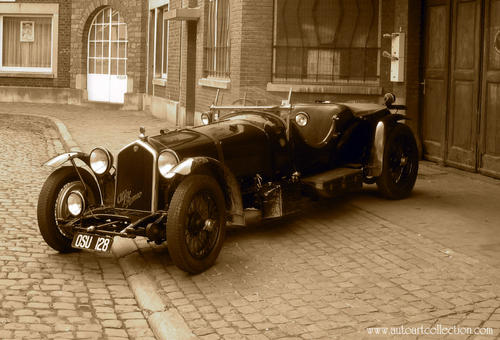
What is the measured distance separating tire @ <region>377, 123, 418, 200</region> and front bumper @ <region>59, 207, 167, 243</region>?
3.31m

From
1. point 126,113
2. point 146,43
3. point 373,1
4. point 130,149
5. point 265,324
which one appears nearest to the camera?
point 265,324

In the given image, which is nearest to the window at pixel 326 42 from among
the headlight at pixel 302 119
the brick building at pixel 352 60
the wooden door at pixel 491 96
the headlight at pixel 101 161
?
the brick building at pixel 352 60

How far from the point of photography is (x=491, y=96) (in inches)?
428

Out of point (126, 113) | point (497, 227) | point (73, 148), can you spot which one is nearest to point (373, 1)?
point (73, 148)

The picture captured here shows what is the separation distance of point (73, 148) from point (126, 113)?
943 centimetres

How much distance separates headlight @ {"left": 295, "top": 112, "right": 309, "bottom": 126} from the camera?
8.23 meters

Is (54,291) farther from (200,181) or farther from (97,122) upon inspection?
(97,122)

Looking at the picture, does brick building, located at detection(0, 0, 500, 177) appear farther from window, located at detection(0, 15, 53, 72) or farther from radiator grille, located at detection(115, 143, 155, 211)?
window, located at detection(0, 15, 53, 72)

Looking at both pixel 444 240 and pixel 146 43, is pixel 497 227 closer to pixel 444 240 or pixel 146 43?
pixel 444 240

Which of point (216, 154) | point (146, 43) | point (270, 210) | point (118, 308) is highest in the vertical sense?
point (146, 43)

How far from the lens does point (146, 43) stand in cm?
2509

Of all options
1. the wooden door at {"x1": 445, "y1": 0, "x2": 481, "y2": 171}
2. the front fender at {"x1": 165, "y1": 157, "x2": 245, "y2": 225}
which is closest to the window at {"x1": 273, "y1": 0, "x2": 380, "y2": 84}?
the wooden door at {"x1": 445, "y1": 0, "x2": 481, "y2": 171}

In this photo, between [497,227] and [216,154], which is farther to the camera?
[497,227]

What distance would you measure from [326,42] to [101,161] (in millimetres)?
7705
